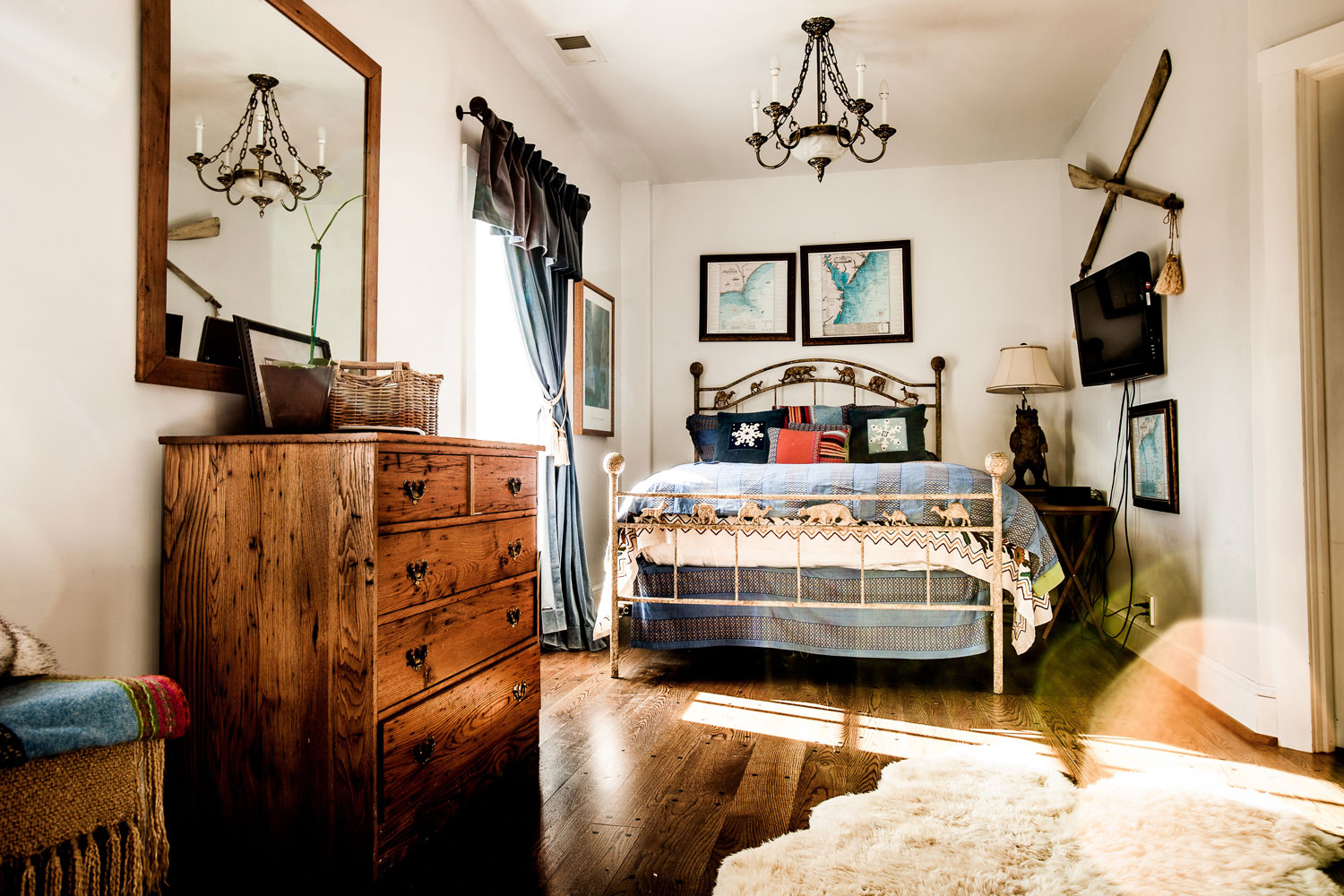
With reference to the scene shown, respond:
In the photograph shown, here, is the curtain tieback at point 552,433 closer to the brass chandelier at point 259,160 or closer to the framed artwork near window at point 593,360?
the framed artwork near window at point 593,360

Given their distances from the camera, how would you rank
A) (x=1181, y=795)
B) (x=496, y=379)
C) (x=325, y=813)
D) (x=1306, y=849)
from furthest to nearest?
(x=496, y=379) < (x=1181, y=795) < (x=1306, y=849) < (x=325, y=813)

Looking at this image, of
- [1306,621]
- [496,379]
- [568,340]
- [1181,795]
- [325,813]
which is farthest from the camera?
[568,340]

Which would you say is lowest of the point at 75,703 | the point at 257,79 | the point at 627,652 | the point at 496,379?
the point at 627,652

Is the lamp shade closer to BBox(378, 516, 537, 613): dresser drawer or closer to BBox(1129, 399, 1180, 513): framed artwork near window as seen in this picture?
BBox(1129, 399, 1180, 513): framed artwork near window

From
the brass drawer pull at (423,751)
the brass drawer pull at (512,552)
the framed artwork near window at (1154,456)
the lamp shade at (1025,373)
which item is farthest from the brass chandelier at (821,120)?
the brass drawer pull at (423,751)

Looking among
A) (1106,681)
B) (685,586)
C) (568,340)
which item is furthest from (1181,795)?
(568,340)

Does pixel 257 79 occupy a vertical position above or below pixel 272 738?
above

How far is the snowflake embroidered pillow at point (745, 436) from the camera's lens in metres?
4.20

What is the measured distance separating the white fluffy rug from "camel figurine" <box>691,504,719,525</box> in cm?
122

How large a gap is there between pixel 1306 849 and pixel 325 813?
1.93 metres

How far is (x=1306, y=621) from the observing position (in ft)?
7.30

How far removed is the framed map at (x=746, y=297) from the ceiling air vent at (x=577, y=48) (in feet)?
5.69

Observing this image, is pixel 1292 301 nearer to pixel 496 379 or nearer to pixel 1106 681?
pixel 1106 681

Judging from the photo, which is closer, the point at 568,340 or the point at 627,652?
the point at 627,652
